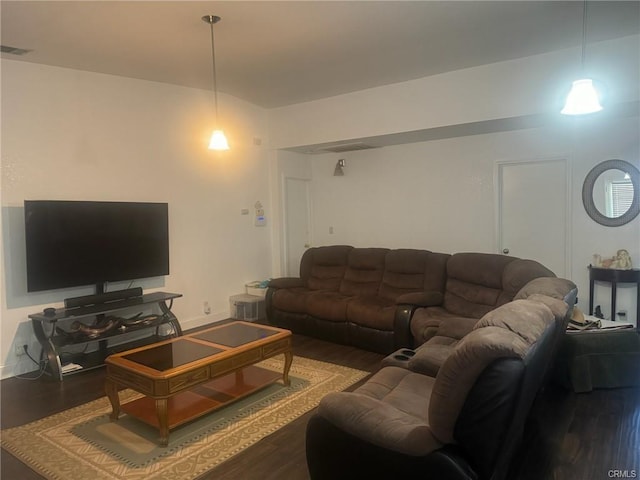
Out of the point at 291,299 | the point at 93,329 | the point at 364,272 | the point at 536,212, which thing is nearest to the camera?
the point at 93,329

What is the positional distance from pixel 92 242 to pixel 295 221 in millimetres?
3082

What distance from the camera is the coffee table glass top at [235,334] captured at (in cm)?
338

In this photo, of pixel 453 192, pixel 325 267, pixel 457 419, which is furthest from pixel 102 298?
pixel 453 192

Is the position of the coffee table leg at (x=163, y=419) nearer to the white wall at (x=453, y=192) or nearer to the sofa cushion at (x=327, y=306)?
the sofa cushion at (x=327, y=306)

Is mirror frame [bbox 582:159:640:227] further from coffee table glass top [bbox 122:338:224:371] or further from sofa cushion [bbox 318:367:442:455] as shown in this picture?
coffee table glass top [bbox 122:338:224:371]

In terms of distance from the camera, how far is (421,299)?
169 inches

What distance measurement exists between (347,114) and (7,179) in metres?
3.68

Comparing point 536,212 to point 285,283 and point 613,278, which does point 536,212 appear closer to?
point 613,278

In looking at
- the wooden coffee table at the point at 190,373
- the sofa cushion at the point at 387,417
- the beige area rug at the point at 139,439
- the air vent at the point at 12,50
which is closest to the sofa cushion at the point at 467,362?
the sofa cushion at the point at 387,417

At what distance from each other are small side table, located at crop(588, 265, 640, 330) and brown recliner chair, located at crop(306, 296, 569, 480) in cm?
267

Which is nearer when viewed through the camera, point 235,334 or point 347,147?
point 235,334

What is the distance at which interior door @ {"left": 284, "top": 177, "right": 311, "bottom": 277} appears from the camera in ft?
21.3

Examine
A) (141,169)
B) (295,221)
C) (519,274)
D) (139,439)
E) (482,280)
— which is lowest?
Result: (139,439)

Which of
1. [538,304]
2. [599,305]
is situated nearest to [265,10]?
[538,304]
